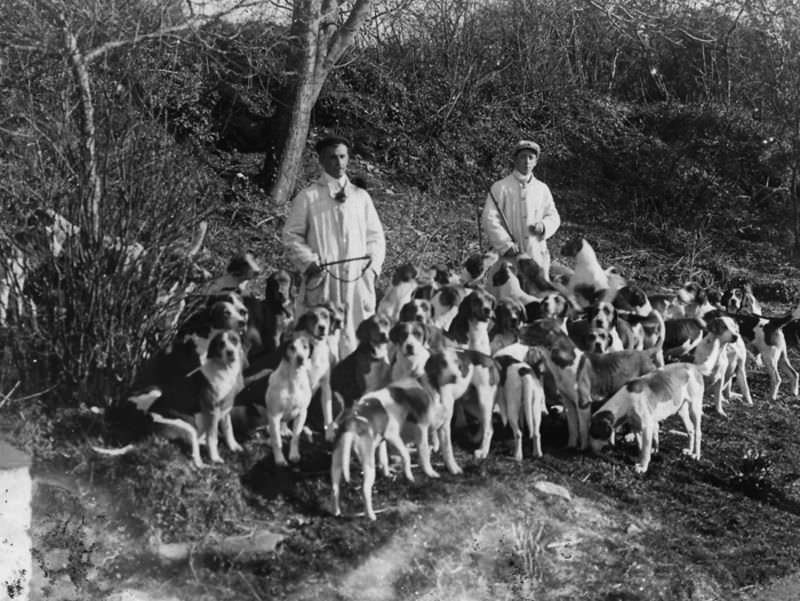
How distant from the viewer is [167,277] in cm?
816

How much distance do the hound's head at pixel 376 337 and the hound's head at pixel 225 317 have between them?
911mm

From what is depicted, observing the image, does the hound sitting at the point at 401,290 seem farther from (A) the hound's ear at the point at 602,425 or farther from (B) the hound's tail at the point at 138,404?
(B) the hound's tail at the point at 138,404

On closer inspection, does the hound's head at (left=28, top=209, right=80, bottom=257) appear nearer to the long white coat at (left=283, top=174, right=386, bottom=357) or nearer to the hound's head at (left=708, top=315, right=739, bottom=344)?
the long white coat at (left=283, top=174, right=386, bottom=357)

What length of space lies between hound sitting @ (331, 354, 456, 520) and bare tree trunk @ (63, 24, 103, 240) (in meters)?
2.24

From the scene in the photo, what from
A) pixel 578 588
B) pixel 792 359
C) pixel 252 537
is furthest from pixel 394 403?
pixel 792 359

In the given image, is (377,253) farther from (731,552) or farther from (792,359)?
(792,359)

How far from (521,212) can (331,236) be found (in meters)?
2.94

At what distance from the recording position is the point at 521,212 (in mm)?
10906

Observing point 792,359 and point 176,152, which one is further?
point 792,359

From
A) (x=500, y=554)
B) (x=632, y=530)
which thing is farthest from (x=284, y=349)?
(x=632, y=530)

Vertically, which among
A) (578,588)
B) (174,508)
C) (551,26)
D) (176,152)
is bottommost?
(578,588)

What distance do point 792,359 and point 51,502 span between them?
893 cm

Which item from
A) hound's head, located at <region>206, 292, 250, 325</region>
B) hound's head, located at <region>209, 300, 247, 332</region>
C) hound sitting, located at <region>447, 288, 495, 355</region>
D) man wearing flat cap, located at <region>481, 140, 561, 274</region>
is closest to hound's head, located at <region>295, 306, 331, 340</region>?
hound's head, located at <region>209, 300, 247, 332</region>

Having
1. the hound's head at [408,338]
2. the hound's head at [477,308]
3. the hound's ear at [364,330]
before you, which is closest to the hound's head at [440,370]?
the hound's head at [408,338]
